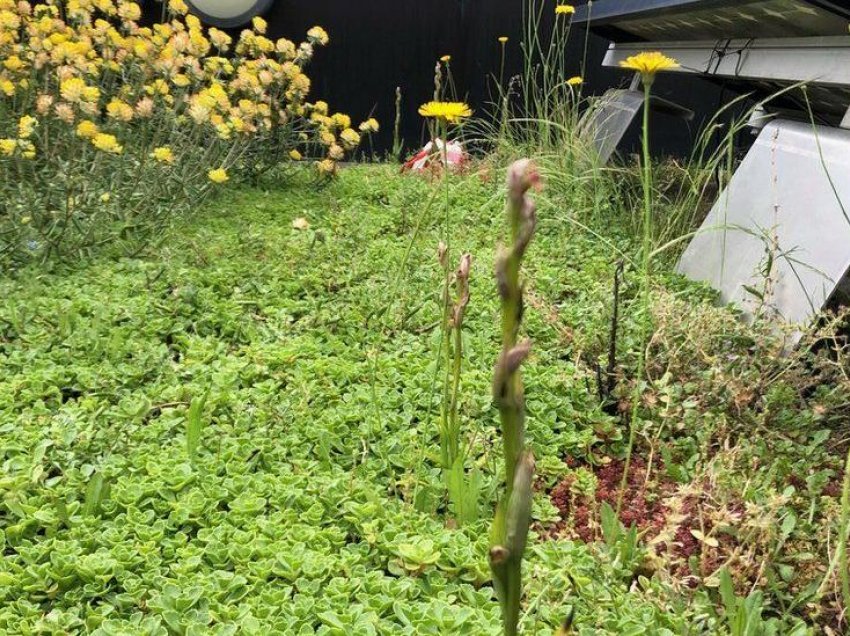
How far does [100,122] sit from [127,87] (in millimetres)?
760

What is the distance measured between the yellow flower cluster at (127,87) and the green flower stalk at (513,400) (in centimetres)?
262

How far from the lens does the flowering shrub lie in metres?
2.92

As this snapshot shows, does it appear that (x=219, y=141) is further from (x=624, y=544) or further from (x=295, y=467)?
(x=624, y=544)

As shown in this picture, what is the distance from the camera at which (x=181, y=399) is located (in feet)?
6.88

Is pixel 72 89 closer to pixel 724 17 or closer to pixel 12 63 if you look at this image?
pixel 12 63

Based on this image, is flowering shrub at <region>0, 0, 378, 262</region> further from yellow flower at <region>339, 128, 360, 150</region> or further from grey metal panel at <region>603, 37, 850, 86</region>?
grey metal panel at <region>603, 37, 850, 86</region>

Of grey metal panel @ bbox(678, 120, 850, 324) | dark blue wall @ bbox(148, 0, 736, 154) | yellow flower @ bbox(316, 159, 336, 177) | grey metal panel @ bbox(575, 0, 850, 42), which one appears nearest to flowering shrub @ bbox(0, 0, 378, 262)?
yellow flower @ bbox(316, 159, 336, 177)

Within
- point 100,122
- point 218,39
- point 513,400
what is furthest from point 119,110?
point 513,400

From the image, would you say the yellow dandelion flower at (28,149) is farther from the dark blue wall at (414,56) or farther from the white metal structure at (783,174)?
the dark blue wall at (414,56)

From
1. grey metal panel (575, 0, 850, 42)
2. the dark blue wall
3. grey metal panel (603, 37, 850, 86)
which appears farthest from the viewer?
the dark blue wall

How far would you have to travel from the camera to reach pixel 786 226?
2.64 meters

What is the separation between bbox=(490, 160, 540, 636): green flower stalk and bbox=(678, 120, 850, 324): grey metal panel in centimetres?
179

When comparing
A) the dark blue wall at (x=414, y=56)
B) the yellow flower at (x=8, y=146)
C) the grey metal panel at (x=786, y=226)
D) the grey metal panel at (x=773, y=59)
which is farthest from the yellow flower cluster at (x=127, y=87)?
the dark blue wall at (x=414, y=56)

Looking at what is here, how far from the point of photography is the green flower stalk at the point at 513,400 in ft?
1.26
